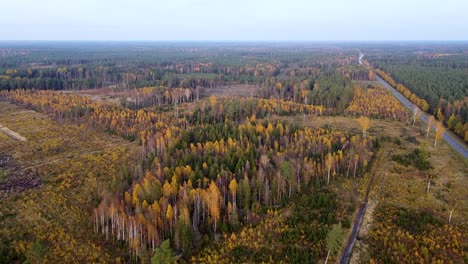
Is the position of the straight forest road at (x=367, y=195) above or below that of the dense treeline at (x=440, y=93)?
below

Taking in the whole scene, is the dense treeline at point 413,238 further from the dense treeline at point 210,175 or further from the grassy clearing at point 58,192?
the grassy clearing at point 58,192

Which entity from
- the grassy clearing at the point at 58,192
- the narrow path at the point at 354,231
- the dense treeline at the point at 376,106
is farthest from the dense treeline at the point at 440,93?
the grassy clearing at the point at 58,192

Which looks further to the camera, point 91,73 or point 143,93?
point 91,73

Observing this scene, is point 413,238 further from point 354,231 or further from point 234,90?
point 234,90

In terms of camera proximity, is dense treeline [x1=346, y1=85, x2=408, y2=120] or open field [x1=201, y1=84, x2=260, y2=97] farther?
open field [x1=201, y1=84, x2=260, y2=97]

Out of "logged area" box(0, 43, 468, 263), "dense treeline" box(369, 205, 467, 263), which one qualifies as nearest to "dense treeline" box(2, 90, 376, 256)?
"logged area" box(0, 43, 468, 263)

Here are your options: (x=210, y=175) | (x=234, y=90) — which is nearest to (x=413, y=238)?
(x=210, y=175)

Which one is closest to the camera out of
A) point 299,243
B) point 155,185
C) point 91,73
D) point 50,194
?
point 299,243

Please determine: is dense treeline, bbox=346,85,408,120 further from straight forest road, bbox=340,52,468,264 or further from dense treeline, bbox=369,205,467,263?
dense treeline, bbox=369,205,467,263

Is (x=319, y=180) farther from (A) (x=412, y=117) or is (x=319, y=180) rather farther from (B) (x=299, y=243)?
(A) (x=412, y=117)

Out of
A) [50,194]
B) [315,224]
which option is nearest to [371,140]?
[315,224]

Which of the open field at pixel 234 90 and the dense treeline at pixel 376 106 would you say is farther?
the open field at pixel 234 90
